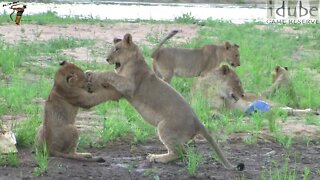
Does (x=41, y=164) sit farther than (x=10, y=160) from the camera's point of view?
No

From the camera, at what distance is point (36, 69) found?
11.4 m

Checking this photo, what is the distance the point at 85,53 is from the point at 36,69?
2.46 metres

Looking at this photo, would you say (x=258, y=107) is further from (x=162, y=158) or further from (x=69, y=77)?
(x=69, y=77)

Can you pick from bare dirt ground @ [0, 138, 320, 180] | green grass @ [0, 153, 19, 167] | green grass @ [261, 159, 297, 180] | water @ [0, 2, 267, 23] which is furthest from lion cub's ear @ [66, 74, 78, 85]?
water @ [0, 2, 267, 23]

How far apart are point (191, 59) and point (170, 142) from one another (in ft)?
19.1

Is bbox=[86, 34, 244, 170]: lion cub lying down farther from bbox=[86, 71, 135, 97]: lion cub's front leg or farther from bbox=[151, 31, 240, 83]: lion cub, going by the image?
bbox=[151, 31, 240, 83]: lion cub

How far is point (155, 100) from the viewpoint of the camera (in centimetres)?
673

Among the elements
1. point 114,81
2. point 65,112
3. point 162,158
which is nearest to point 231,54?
point 114,81

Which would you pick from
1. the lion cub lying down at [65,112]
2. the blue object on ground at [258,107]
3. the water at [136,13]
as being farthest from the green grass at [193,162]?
the water at [136,13]

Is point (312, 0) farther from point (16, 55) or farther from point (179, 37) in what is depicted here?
point (16, 55)

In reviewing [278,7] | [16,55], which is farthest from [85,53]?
[278,7]

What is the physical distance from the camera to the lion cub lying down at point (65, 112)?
252 inches

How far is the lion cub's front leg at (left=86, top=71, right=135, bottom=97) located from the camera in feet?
22.4

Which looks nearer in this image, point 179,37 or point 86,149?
point 86,149
